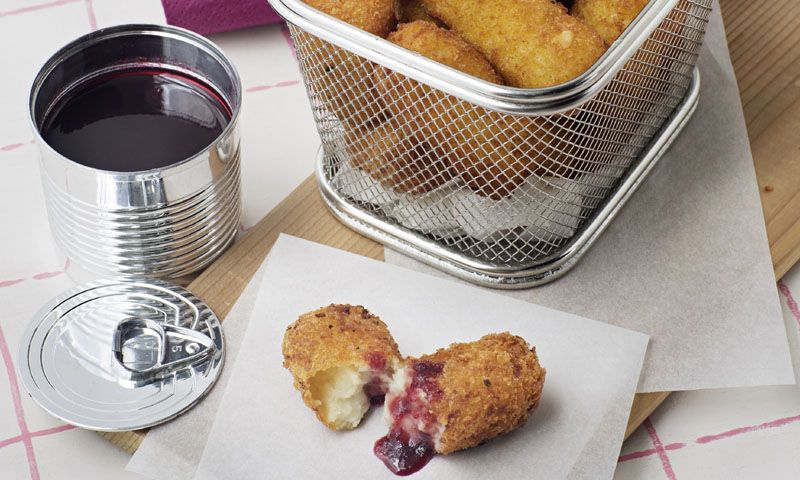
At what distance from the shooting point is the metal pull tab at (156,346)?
1.33m

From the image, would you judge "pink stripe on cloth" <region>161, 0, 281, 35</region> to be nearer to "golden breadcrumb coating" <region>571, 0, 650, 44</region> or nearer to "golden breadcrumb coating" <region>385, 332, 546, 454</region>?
"golden breadcrumb coating" <region>571, 0, 650, 44</region>

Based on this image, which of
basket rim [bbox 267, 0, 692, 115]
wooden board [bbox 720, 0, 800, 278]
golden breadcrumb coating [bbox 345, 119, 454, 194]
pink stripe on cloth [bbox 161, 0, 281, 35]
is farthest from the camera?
pink stripe on cloth [bbox 161, 0, 281, 35]

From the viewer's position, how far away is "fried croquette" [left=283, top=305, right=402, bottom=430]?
4.15 feet

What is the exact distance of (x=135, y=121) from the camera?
4.73ft

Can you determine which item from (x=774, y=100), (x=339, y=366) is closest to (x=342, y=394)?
(x=339, y=366)

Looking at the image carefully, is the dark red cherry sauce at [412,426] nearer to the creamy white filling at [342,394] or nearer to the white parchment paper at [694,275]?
the creamy white filling at [342,394]

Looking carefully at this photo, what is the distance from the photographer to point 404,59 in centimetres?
126

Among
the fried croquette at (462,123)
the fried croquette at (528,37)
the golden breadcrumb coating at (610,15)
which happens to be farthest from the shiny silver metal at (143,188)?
the golden breadcrumb coating at (610,15)

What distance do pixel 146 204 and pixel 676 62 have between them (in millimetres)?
835

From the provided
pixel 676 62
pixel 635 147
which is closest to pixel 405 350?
pixel 635 147

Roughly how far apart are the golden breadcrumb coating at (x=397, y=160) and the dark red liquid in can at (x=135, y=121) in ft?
0.67

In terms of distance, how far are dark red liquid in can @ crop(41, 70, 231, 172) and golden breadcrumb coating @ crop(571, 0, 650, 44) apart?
534 mm

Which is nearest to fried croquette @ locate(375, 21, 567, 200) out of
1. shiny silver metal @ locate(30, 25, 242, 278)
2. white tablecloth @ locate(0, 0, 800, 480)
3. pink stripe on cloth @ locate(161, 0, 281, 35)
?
shiny silver metal @ locate(30, 25, 242, 278)

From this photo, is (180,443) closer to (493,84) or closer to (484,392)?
(484,392)
